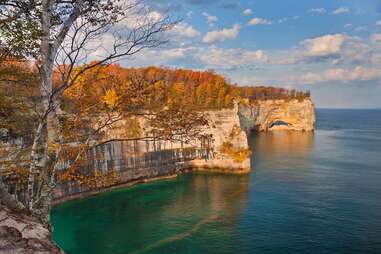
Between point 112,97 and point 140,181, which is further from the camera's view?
point 140,181

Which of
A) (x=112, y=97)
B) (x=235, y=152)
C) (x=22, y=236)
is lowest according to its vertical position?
(x=235, y=152)

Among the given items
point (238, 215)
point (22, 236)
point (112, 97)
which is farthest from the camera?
point (238, 215)

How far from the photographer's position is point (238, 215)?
27.6 m

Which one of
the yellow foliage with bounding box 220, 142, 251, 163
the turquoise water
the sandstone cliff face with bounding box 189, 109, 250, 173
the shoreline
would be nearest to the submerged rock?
the turquoise water

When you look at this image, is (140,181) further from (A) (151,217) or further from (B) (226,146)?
(B) (226,146)

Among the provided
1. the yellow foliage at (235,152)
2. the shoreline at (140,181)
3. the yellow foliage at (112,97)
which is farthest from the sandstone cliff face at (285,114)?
the yellow foliage at (112,97)

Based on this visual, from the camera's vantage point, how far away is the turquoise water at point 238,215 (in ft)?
70.7

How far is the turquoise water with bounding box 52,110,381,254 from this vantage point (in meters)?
21.5

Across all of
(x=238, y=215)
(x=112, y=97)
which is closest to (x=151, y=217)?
(x=238, y=215)

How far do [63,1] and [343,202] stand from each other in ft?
97.7

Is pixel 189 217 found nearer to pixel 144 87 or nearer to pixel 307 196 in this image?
pixel 307 196

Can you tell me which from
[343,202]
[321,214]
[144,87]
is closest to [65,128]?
[144,87]

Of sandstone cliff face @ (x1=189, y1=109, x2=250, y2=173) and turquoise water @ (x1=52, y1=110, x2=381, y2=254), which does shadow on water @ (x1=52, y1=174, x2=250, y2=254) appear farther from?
sandstone cliff face @ (x1=189, y1=109, x2=250, y2=173)

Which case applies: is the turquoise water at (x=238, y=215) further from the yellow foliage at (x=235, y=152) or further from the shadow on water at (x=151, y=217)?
the yellow foliage at (x=235, y=152)
